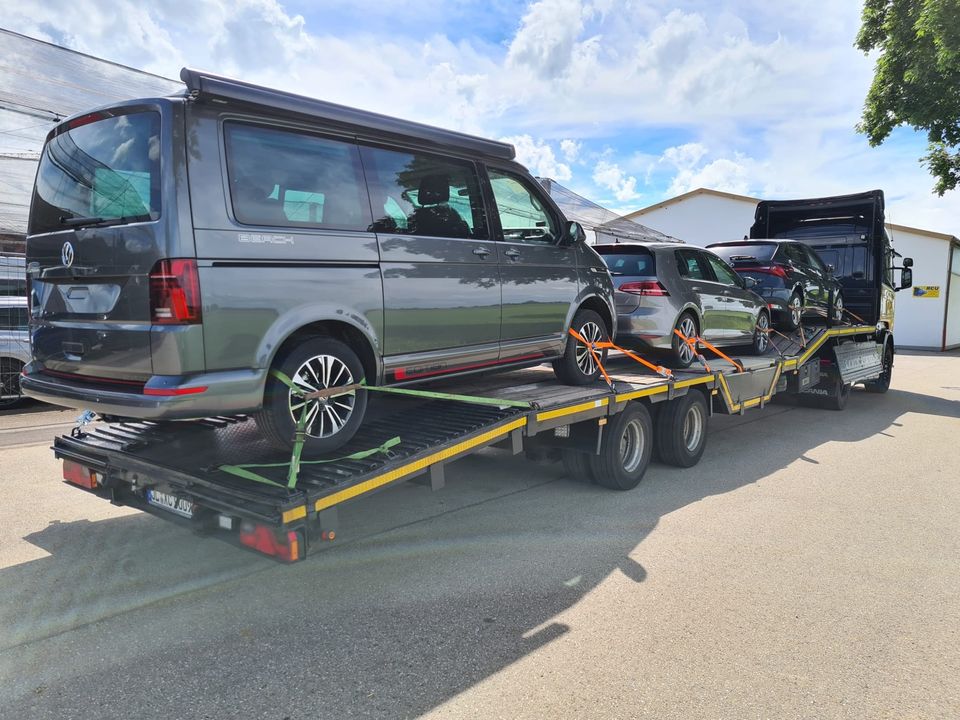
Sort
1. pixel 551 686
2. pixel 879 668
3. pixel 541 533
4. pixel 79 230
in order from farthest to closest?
pixel 541 533 → pixel 79 230 → pixel 879 668 → pixel 551 686

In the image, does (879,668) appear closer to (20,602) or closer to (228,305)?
(228,305)

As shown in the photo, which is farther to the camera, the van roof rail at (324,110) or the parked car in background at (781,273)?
the parked car in background at (781,273)

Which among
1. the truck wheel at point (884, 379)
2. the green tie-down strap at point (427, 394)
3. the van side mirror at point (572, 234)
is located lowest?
the truck wheel at point (884, 379)

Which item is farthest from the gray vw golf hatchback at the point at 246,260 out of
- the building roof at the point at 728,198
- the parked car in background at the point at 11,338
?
the building roof at the point at 728,198

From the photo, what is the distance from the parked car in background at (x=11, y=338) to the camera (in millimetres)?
9578

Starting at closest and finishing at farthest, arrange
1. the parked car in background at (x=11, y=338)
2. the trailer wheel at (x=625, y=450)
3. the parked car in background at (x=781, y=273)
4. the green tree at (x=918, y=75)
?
the trailer wheel at (x=625, y=450) < the parked car in background at (x=11, y=338) < the parked car in background at (x=781, y=273) < the green tree at (x=918, y=75)

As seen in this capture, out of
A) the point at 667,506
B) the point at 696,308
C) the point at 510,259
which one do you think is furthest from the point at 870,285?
the point at 510,259

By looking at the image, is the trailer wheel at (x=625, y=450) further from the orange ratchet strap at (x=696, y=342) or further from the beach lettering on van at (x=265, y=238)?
the beach lettering on van at (x=265, y=238)

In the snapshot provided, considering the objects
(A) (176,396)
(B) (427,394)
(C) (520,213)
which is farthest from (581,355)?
(A) (176,396)

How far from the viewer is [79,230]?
12.3 ft

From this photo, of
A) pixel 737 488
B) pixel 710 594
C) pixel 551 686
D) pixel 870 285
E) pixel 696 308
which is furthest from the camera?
pixel 870 285

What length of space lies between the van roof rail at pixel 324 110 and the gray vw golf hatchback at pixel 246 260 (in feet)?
0.04

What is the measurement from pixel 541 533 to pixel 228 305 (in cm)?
273

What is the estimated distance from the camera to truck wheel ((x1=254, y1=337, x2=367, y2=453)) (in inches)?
144
